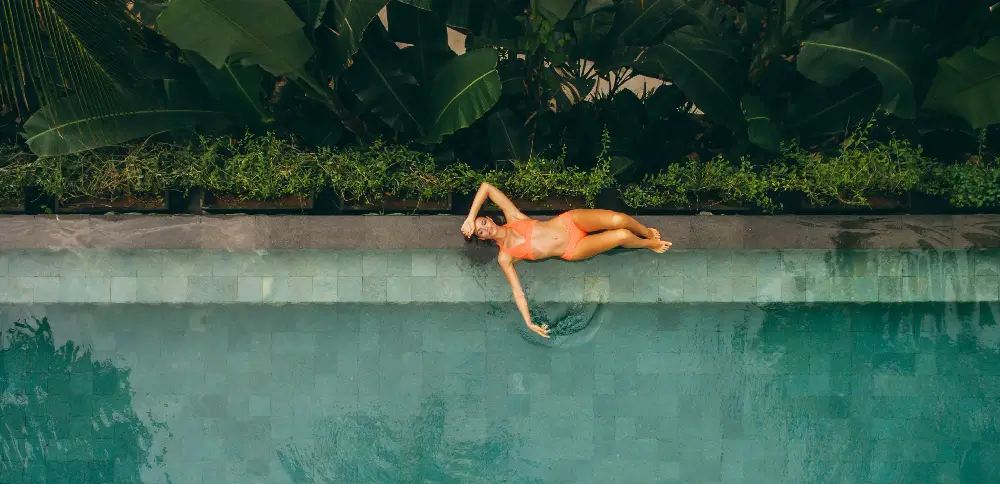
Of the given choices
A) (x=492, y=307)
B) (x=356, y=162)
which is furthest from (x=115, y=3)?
(x=492, y=307)

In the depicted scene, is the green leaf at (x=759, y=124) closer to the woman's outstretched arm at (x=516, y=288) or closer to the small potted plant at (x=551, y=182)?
the small potted plant at (x=551, y=182)

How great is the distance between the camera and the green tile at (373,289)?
244 inches

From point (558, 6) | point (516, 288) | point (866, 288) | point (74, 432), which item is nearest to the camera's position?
point (558, 6)

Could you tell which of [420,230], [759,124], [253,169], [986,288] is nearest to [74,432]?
[253,169]

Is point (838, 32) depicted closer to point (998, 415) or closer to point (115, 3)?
point (998, 415)

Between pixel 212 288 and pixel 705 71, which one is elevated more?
pixel 705 71

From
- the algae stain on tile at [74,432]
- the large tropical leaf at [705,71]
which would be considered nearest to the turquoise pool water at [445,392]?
the algae stain on tile at [74,432]

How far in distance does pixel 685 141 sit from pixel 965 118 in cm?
212

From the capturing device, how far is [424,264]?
6.19m

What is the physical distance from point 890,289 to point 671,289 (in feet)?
6.58

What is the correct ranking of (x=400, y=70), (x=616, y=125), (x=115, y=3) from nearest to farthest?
1. (x=115, y=3)
2. (x=400, y=70)
3. (x=616, y=125)

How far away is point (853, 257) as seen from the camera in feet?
20.0

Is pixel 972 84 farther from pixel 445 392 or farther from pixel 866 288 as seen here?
pixel 445 392

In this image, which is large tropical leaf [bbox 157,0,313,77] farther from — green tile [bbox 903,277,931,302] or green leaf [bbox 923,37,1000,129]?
green tile [bbox 903,277,931,302]
